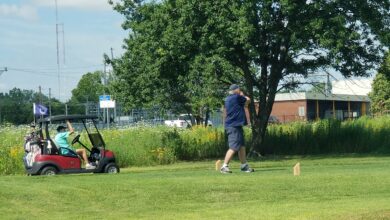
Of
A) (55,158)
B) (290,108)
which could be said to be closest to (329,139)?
(55,158)

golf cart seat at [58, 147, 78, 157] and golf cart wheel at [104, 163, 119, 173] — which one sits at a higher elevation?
golf cart seat at [58, 147, 78, 157]

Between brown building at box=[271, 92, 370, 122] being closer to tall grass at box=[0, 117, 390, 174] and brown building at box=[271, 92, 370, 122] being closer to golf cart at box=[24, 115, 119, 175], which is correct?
tall grass at box=[0, 117, 390, 174]

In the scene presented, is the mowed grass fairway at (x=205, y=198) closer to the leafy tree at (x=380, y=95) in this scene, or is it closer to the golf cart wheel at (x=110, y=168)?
the golf cart wheel at (x=110, y=168)

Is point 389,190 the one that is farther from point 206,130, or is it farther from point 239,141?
point 206,130

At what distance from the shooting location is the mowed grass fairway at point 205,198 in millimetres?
10477

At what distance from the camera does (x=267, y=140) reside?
110ft

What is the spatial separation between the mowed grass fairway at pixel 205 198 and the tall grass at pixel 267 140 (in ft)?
49.6

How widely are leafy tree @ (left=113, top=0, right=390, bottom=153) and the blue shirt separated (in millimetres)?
11866

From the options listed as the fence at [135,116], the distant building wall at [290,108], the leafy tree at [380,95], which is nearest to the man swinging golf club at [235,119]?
the fence at [135,116]

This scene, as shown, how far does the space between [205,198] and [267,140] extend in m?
22.0

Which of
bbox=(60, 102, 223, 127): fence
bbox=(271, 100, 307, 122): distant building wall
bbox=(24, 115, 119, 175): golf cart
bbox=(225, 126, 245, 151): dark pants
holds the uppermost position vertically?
bbox=(271, 100, 307, 122): distant building wall

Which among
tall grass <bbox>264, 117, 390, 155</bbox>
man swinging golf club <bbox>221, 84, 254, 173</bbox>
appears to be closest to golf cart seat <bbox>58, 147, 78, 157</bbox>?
man swinging golf club <bbox>221, 84, 254, 173</bbox>

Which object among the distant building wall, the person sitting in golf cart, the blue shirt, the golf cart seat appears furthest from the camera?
the distant building wall

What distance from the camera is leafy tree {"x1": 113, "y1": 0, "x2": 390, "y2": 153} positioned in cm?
2694
